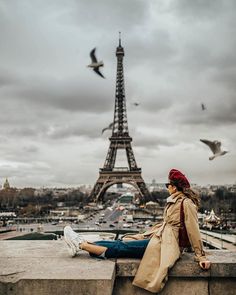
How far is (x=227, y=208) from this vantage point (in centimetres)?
7481

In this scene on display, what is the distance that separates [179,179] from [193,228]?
0.51m

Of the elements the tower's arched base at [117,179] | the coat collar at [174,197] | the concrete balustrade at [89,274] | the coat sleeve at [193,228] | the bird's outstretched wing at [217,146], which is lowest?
Result: the concrete balustrade at [89,274]

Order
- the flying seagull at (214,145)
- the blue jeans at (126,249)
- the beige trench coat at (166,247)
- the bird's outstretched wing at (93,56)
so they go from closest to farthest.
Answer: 1. the beige trench coat at (166,247)
2. the blue jeans at (126,249)
3. the flying seagull at (214,145)
4. the bird's outstretched wing at (93,56)

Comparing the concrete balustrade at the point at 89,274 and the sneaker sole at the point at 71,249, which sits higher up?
the sneaker sole at the point at 71,249

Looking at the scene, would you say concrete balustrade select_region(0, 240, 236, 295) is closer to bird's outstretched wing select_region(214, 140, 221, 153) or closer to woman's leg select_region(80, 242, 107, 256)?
woman's leg select_region(80, 242, 107, 256)

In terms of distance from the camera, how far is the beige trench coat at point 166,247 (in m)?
3.62

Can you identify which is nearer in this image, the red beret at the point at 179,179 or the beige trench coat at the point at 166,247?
the beige trench coat at the point at 166,247

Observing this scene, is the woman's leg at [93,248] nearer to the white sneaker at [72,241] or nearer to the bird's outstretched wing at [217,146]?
the white sneaker at [72,241]

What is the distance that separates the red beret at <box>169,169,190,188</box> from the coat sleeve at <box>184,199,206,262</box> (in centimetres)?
21

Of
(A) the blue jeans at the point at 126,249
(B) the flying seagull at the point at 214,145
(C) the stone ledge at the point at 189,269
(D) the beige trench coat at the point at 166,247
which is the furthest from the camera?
(B) the flying seagull at the point at 214,145

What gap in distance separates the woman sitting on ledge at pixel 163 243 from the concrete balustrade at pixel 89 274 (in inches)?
3.7

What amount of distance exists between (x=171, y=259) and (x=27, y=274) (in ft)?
3.70

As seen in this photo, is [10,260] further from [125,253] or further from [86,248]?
[125,253]

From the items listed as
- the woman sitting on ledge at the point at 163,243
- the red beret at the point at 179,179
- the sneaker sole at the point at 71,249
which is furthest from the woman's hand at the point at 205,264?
the sneaker sole at the point at 71,249
